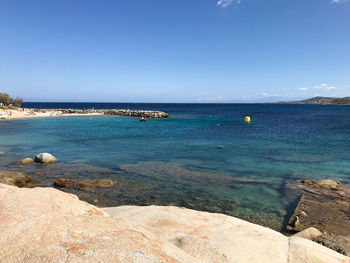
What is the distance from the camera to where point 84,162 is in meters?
21.5

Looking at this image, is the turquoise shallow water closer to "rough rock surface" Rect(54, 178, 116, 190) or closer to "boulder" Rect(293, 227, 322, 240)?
"rough rock surface" Rect(54, 178, 116, 190)

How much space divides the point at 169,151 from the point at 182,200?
1367 cm

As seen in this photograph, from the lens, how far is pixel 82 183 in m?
15.6

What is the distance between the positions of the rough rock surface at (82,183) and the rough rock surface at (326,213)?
1130 centimetres

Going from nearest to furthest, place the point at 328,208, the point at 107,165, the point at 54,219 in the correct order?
the point at 54,219
the point at 328,208
the point at 107,165

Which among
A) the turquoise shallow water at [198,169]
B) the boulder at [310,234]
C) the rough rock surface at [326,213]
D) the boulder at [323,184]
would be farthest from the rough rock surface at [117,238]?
the boulder at [323,184]

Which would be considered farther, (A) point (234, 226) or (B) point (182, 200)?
(B) point (182, 200)

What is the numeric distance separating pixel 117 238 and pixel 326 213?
11.6 meters

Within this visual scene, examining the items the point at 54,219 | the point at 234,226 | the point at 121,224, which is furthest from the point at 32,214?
the point at 234,226

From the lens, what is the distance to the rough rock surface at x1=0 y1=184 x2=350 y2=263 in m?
3.52

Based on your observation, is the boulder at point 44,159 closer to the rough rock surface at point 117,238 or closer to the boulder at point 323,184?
the rough rock surface at point 117,238

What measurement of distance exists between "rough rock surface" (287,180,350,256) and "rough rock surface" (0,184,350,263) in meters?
3.32

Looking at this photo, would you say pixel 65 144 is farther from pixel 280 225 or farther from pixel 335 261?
pixel 335 261

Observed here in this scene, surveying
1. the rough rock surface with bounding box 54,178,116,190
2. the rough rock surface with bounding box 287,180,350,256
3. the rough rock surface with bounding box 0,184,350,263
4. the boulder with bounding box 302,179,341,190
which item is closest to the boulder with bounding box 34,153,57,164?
the rough rock surface with bounding box 54,178,116,190
